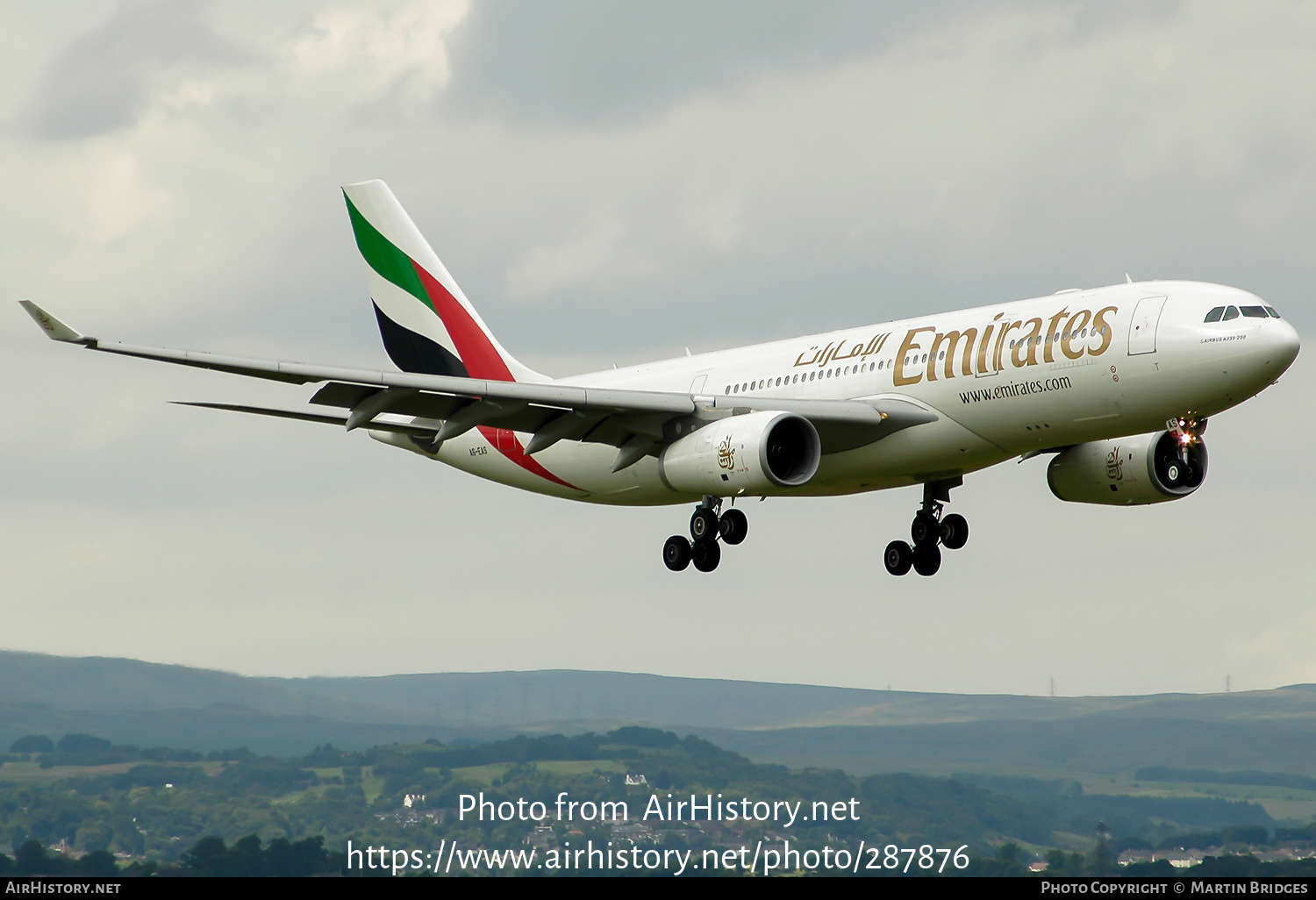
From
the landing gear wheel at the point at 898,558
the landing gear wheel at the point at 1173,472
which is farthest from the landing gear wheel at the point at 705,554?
the landing gear wheel at the point at 1173,472

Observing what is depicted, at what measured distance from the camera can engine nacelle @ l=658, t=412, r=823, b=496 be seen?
3578cm

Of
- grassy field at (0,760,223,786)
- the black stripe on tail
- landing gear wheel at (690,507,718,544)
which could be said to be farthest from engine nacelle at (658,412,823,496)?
grassy field at (0,760,223,786)

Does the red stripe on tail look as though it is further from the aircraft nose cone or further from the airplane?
the aircraft nose cone

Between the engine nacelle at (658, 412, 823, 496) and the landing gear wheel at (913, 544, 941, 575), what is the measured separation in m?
6.25

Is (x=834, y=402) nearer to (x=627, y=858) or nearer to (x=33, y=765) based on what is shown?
(x=627, y=858)

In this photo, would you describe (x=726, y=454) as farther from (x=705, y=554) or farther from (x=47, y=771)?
(x=47, y=771)

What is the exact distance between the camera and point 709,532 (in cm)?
3972

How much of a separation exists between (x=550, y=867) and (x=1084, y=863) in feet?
79.6

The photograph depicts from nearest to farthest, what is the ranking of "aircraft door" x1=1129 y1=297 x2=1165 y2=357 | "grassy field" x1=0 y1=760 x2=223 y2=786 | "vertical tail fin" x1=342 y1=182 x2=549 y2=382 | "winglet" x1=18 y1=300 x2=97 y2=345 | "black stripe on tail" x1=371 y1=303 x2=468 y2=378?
"winglet" x1=18 y1=300 x2=97 y2=345
"aircraft door" x1=1129 y1=297 x2=1165 y2=357
"vertical tail fin" x1=342 y1=182 x2=549 y2=382
"black stripe on tail" x1=371 y1=303 x2=468 y2=378
"grassy field" x1=0 y1=760 x2=223 y2=786

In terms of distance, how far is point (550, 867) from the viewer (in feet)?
252

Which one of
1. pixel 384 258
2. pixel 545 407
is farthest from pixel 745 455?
pixel 384 258

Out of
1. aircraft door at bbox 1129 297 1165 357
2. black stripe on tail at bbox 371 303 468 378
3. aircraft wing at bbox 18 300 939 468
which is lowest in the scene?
aircraft wing at bbox 18 300 939 468

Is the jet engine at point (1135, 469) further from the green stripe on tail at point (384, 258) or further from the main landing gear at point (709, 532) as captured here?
the green stripe on tail at point (384, 258)

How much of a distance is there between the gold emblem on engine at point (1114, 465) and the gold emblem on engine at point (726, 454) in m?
10.4
